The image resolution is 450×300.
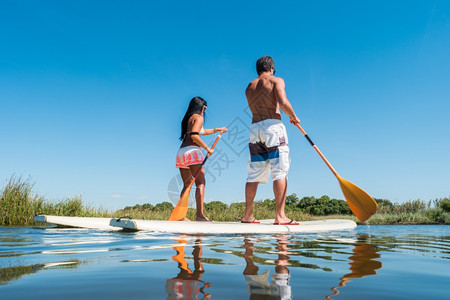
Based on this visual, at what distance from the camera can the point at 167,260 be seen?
218cm

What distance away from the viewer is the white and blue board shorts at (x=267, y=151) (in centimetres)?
536

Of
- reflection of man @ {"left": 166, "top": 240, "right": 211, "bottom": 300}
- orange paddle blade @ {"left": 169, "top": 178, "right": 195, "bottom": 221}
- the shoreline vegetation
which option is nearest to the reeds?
the shoreline vegetation

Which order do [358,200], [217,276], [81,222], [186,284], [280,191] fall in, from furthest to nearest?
[358,200]
[81,222]
[280,191]
[217,276]
[186,284]

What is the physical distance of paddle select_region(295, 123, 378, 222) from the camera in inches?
231

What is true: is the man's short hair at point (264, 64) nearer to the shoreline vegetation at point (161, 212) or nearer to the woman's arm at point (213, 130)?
the woman's arm at point (213, 130)

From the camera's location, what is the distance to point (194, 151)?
6.50 metres

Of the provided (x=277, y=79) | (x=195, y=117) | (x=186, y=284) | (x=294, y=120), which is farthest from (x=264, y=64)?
(x=186, y=284)

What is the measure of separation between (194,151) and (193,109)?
848mm

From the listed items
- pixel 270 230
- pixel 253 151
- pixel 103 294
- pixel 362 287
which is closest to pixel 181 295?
pixel 103 294

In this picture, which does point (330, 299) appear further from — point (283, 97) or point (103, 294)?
point (283, 97)

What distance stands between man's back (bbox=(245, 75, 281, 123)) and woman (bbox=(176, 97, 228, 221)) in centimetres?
131

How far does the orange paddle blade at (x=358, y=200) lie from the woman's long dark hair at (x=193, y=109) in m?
2.95

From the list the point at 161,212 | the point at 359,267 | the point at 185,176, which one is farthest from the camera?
the point at 161,212

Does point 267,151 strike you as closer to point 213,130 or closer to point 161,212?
point 213,130
